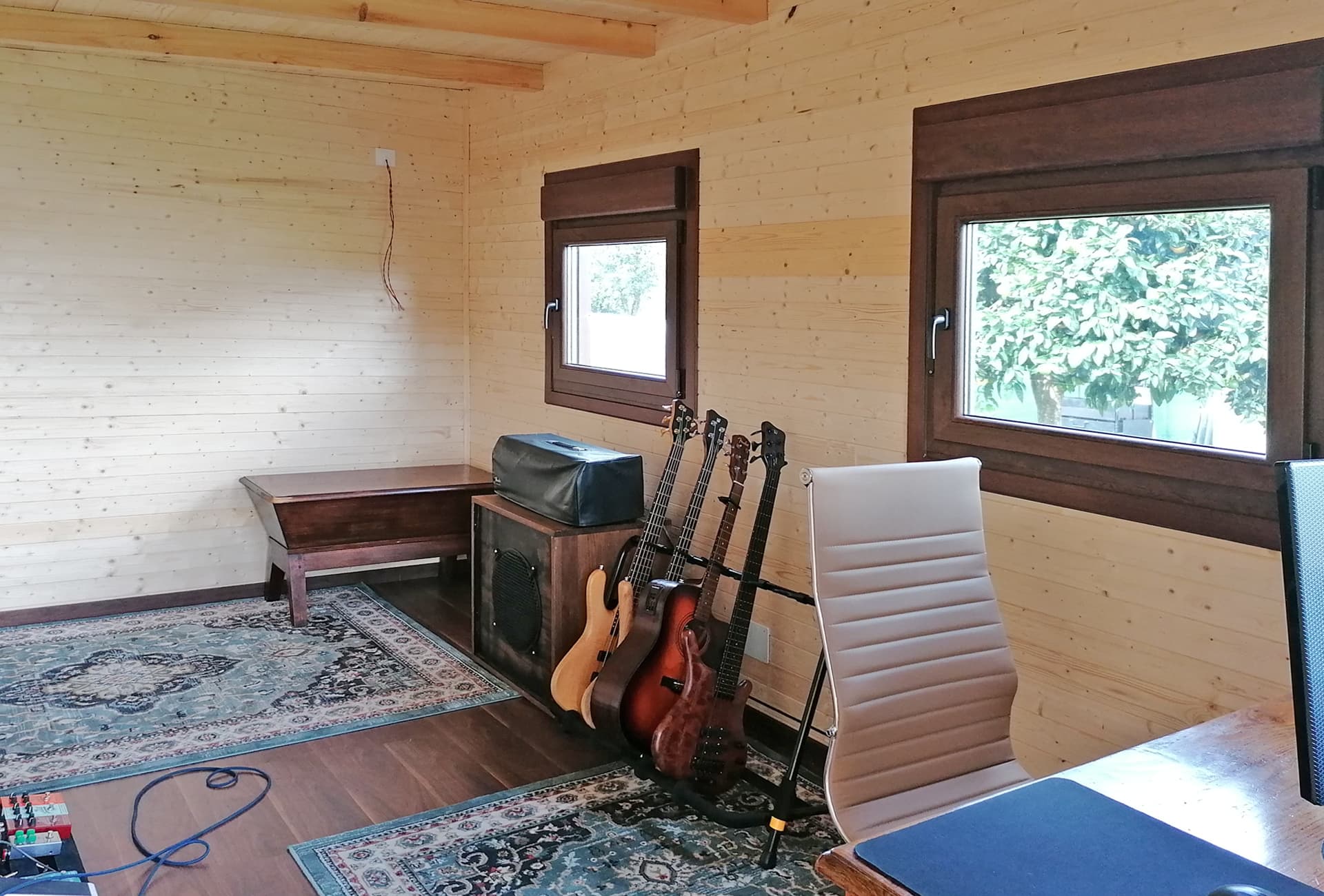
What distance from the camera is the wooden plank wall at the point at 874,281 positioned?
2488 mm

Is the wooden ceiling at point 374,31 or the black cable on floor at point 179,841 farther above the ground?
the wooden ceiling at point 374,31

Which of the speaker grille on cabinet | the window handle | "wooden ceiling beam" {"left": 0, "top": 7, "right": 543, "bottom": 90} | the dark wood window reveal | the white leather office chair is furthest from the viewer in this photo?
"wooden ceiling beam" {"left": 0, "top": 7, "right": 543, "bottom": 90}

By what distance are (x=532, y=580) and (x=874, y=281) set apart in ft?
5.09

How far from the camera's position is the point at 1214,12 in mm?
2375

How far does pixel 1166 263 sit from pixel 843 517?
1015 mm

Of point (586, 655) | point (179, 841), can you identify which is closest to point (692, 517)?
point (586, 655)

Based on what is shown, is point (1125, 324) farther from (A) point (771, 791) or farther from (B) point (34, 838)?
(B) point (34, 838)

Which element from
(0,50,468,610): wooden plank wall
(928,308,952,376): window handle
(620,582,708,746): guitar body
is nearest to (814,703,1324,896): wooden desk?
(928,308,952,376): window handle

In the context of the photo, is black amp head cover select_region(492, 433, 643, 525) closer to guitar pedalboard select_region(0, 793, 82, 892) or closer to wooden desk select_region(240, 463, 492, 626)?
wooden desk select_region(240, 463, 492, 626)

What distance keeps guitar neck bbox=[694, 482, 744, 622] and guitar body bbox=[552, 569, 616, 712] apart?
434 millimetres

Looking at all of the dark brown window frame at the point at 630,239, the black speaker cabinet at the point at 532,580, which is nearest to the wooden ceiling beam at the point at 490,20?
the dark brown window frame at the point at 630,239

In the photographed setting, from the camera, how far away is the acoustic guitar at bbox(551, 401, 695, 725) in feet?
12.2

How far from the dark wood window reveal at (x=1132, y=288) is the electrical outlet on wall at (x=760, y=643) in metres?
0.93

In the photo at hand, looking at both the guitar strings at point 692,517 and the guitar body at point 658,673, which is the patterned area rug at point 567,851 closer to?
the guitar body at point 658,673
